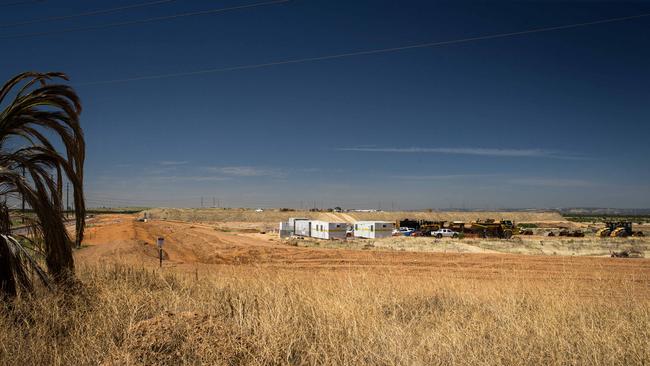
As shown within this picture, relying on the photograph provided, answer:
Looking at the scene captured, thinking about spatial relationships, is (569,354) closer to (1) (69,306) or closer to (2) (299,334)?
(2) (299,334)

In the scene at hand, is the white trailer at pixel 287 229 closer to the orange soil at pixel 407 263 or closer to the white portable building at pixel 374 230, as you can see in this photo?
the white portable building at pixel 374 230

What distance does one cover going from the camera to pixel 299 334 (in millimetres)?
5684

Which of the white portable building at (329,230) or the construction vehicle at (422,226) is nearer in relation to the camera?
the white portable building at (329,230)

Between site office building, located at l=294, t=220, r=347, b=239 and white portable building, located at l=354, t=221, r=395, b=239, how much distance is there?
1.94 m

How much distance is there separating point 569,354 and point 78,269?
1074 centimetres

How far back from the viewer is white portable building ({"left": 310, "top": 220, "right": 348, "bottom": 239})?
43750 millimetres

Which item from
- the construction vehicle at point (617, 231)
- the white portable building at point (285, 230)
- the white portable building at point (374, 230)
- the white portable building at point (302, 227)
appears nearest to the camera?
the construction vehicle at point (617, 231)

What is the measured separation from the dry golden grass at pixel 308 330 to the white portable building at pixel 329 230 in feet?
116

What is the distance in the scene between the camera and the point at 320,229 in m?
45.6

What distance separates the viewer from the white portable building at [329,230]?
43.8 meters

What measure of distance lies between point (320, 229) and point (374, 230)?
5764 mm

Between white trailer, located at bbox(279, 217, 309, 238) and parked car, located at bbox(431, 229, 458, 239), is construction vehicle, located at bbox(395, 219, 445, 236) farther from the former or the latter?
white trailer, located at bbox(279, 217, 309, 238)

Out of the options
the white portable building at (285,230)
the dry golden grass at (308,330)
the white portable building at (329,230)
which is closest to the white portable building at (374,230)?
the white portable building at (329,230)

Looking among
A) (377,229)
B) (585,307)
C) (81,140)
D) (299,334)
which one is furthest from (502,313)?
(377,229)
